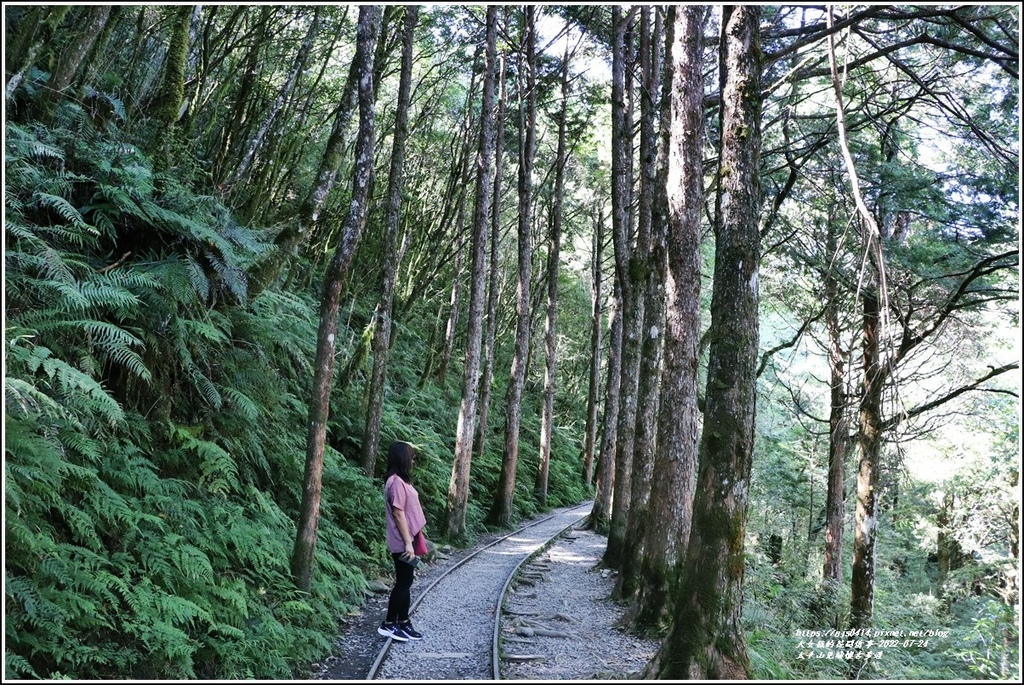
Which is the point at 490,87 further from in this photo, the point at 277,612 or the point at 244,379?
the point at 277,612

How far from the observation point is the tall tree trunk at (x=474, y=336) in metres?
14.1

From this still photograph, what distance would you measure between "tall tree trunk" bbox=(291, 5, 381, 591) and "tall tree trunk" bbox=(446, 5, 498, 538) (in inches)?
229

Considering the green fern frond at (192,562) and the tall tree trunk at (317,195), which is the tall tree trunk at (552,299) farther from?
the green fern frond at (192,562)

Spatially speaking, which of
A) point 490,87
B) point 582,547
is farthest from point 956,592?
point 490,87

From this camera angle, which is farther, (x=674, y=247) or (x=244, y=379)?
(x=244, y=379)

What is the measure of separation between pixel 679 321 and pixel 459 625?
4.51 m

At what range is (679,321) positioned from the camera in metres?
7.93

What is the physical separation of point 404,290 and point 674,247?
1509 cm

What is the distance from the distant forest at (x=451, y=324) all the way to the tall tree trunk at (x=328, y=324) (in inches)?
1.7

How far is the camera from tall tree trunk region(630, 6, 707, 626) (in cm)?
791

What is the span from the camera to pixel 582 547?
15.4m

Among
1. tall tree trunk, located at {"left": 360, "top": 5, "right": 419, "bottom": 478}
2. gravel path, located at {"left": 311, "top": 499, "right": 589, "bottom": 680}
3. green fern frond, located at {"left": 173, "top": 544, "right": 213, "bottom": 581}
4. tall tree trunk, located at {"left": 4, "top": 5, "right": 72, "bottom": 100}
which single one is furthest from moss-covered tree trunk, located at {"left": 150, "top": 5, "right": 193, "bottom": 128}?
gravel path, located at {"left": 311, "top": 499, "right": 589, "bottom": 680}

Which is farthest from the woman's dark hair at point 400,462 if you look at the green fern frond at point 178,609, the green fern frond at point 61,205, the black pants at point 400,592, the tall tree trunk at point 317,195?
the green fern frond at point 61,205

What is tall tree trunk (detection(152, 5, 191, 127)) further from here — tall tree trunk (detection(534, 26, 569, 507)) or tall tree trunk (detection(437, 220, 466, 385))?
tall tree trunk (detection(437, 220, 466, 385))
